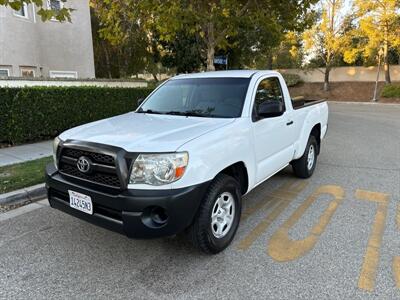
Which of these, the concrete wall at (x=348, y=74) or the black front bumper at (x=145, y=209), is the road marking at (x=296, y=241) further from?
the concrete wall at (x=348, y=74)

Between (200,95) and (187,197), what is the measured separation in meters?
1.82

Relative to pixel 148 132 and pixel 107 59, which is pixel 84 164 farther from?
pixel 107 59

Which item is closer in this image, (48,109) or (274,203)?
(274,203)

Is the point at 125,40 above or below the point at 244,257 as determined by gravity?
above

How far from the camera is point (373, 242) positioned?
344 centimetres

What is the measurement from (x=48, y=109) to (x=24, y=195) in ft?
13.4

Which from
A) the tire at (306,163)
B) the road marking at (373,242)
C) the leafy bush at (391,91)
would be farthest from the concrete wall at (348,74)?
the road marking at (373,242)

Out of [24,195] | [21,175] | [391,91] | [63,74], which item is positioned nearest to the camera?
[24,195]

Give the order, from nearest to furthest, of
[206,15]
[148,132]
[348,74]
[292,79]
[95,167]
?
[95,167] < [148,132] < [206,15] < [348,74] < [292,79]

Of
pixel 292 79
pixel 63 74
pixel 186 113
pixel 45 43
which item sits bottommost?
pixel 186 113

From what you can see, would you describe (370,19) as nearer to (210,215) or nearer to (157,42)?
(157,42)

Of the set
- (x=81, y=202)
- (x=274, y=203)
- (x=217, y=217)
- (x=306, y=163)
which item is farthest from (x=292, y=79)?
(x=81, y=202)

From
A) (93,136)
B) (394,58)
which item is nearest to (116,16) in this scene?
(93,136)

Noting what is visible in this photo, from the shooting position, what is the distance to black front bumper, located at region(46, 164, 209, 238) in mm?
2684
